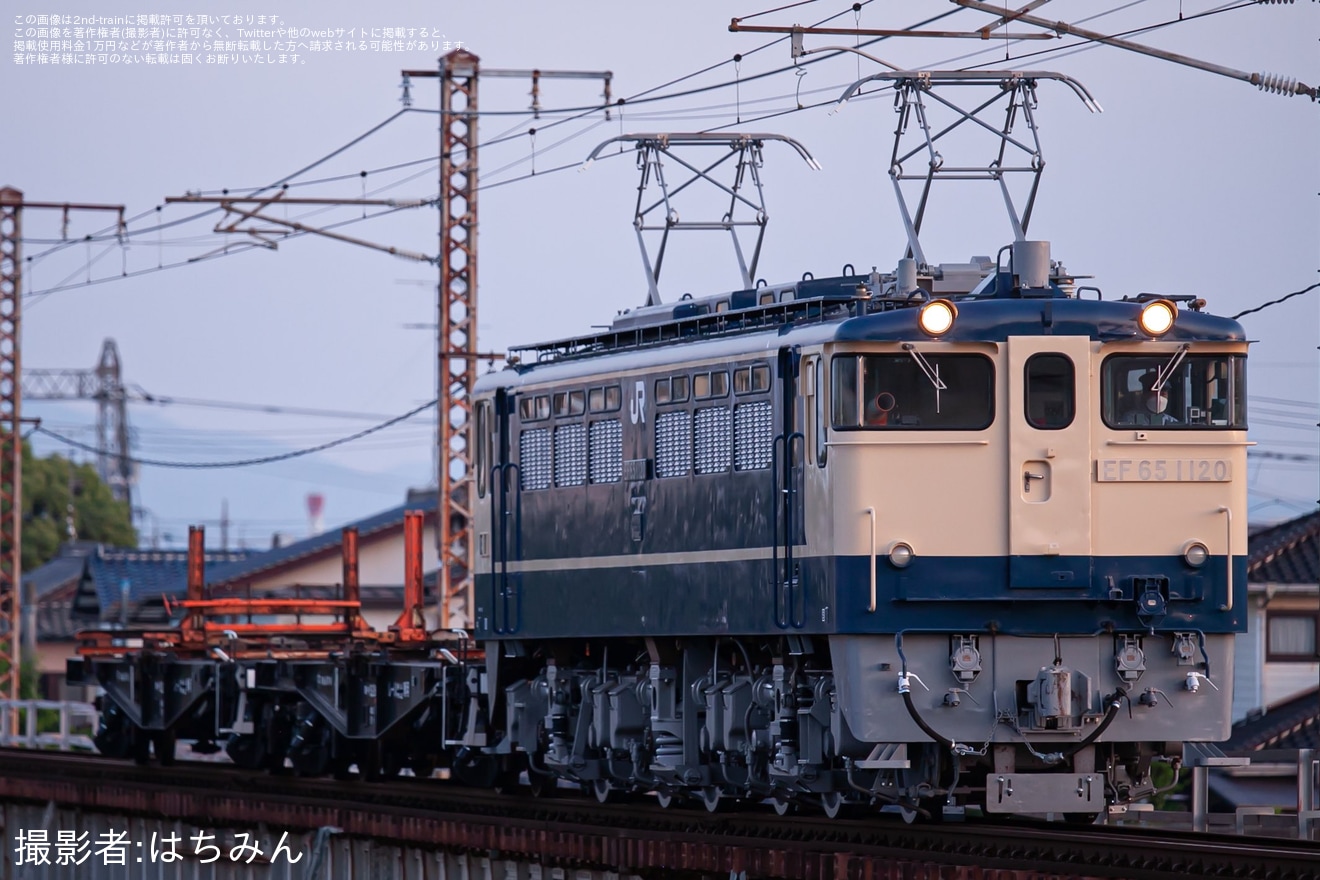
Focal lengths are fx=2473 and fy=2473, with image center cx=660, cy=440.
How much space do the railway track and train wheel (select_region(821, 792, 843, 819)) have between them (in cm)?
14

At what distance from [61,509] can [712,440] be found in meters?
94.7

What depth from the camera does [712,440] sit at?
21.5 meters

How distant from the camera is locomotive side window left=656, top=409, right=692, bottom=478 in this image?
21.9 meters

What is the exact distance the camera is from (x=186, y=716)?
3319 cm

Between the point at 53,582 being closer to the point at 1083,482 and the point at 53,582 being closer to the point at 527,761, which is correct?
the point at 527,761

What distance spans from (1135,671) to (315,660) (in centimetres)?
1411

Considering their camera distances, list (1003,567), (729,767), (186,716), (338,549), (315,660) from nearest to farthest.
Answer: (1003,567), (729,767), (315,660), (186,716), (338,549)

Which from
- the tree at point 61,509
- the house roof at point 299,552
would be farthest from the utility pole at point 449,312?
the tree at point 61,509

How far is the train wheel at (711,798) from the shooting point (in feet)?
73.0

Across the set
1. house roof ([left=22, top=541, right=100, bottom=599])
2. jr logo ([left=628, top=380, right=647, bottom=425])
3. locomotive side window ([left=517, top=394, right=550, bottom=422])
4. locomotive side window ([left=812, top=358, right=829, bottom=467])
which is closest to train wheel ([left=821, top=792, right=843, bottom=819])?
locomotive side window ([left=812, top=358, right=829, bottom=467])

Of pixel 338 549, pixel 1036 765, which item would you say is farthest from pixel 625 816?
pixel 338 549

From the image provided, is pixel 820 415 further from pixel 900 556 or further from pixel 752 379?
pixel 752 379

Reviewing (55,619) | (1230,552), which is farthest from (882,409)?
(55,619)

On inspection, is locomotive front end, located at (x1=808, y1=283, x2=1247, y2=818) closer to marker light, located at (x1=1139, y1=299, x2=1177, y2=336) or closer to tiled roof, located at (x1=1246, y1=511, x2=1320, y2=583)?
marker light, located at (x1=1139, y1=299, x2=1177, y2=336)
